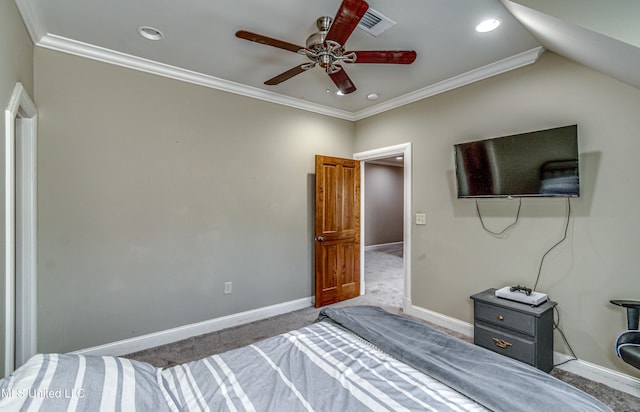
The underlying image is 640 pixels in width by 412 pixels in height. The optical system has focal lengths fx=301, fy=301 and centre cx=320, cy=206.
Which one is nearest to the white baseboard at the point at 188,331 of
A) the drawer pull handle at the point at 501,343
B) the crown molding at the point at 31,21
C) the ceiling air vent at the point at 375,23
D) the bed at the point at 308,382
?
the bed at the point at 308,382

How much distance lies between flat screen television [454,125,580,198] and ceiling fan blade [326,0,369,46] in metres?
1.71

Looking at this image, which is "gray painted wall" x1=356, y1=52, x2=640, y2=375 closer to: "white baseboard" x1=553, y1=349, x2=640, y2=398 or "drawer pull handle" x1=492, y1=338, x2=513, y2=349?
"white baseboard" x1=553, y1=349, x2=640, y2=398

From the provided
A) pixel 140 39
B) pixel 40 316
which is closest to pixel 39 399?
pixel 40 316

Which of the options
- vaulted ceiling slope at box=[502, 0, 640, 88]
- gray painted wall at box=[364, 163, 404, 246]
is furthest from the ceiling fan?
gray painted wall at box=[364, 163, 404, 246]

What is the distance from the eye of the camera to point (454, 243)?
3.29 m

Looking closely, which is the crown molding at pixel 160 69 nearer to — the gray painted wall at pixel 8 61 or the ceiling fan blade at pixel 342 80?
the gray painted wall at pixel 8 61

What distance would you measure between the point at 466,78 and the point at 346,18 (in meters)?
1.98

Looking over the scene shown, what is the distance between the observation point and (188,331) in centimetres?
Result: 310

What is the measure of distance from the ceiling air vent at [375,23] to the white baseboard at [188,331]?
3095 mm

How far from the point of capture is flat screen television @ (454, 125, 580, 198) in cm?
230

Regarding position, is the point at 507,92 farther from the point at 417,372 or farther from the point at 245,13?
the point at 417,372

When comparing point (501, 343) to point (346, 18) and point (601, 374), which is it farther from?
point (346, 18)

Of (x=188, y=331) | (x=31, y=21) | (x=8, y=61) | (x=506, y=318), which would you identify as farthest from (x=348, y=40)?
(x=188, y=331)

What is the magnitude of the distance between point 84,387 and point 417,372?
1.30 metres
